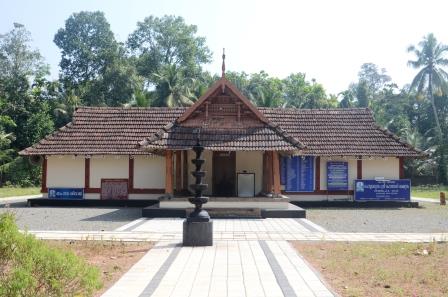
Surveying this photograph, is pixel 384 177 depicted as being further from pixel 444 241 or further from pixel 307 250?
pixel 307 250

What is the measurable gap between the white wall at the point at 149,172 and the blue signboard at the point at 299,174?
535 centimetres

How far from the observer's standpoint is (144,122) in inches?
949

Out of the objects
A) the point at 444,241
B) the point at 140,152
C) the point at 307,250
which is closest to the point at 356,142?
the point at 140,152

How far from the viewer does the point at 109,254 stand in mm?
10156

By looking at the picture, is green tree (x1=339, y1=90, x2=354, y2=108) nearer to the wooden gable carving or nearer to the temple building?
the temple building

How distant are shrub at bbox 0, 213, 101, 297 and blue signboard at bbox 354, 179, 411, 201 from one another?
707 inches

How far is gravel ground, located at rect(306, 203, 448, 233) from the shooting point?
14.6 meters

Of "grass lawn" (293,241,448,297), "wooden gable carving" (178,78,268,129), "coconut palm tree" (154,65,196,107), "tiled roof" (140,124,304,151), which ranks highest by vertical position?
"coconut palm tree" (154,65,196,107)

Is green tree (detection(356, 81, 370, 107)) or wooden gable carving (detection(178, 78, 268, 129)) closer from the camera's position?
wooden gable carving (detection(178, 78, 268, 129))

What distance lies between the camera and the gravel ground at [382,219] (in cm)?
1459

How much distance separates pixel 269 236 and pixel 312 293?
5.65 metres

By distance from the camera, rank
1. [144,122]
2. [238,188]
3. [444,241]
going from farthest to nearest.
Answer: [144,122]
[238,188]
[444,241]

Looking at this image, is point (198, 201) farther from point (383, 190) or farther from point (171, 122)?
point (383, 190)

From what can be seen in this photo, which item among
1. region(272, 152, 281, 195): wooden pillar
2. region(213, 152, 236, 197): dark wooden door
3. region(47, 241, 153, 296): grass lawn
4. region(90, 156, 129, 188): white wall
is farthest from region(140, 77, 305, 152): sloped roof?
region(47, 241, 153, 296): grass lawn
